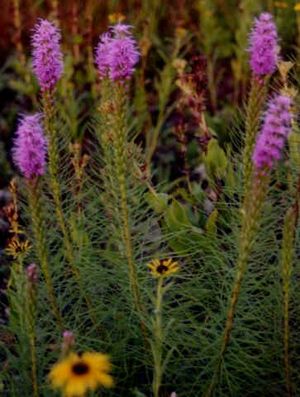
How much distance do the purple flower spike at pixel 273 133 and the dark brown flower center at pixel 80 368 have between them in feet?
1.67

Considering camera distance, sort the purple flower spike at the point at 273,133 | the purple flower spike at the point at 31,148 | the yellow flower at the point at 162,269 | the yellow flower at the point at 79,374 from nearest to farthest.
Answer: the yellow flower at the point at 79,374 < the purple flower spike at the point at 273,133 < the purple flower spike at the point at 31,148 < the yellow flower at the point at 162,269

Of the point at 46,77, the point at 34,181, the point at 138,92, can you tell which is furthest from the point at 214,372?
the point at 138,92

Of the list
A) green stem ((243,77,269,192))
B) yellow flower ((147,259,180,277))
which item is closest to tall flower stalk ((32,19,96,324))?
yellow flower ((147,259,180,277))

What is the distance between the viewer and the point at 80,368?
4.46 feet

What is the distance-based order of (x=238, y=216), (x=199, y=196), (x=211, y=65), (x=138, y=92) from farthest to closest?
(x=211, y=65), (x=138, y=92), (x=199, y=196), (x=238, y=216)

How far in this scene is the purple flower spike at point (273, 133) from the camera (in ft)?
4.97

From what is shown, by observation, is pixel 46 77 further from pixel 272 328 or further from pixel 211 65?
pixel 211 65

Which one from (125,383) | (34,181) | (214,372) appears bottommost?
(125,383)

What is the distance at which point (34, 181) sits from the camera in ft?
5.50

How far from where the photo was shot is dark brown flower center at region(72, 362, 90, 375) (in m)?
1.34

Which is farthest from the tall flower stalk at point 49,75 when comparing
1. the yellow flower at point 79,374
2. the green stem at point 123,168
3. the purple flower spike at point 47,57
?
the yellow flower at point 79,374

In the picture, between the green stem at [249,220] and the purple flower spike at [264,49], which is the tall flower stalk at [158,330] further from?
the purple flower spike at [264,49]

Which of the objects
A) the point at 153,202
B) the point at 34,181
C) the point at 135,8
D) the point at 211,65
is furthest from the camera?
the point at 135,8

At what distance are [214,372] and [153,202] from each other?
727mm
